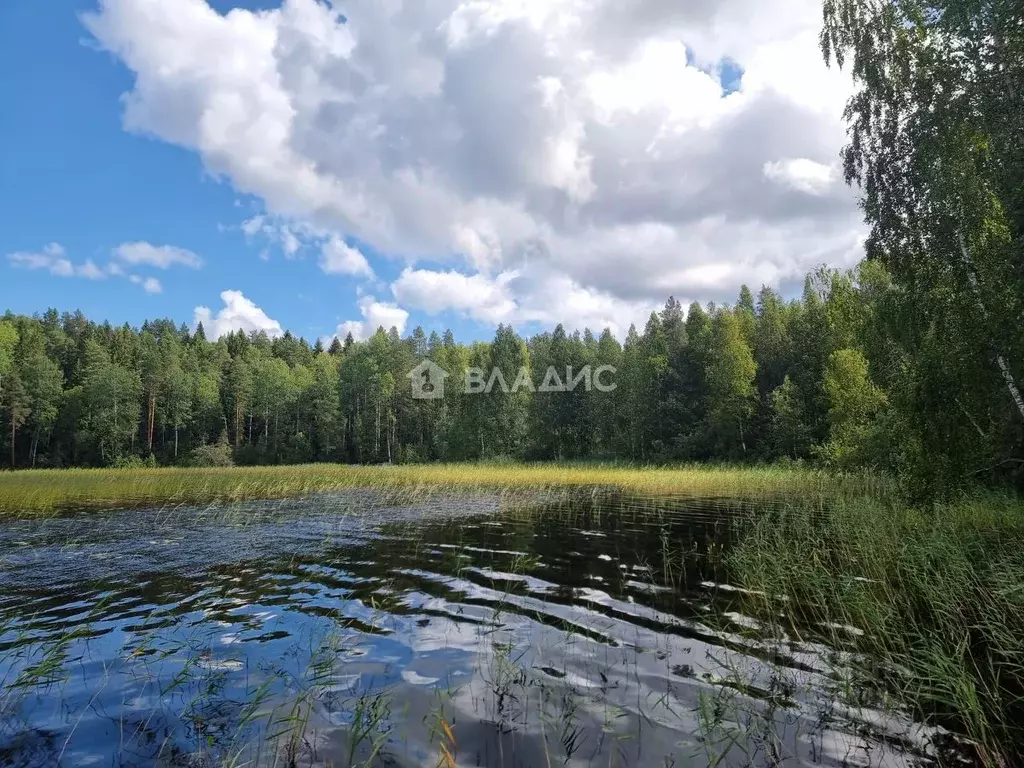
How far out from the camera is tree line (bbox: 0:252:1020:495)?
4075 centimetres

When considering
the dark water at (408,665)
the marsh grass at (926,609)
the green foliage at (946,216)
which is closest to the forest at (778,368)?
the green foliage at (946,216)

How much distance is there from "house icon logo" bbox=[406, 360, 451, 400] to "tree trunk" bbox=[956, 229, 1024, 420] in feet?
210

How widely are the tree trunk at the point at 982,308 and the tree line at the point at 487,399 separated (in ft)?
26.5

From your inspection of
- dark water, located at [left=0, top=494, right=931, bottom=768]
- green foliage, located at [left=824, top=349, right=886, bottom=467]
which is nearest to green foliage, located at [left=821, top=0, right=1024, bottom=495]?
dark water, located at [left=0, top=494, right=931, bottom=768]

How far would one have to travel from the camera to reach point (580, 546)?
495 inches

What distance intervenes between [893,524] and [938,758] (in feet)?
26.9

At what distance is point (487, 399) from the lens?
62094 mm

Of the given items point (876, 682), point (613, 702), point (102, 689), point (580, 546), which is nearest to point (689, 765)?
point (613, 702)

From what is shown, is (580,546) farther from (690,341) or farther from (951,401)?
(690,341)

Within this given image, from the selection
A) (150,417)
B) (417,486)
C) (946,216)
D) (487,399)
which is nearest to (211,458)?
(150,417)

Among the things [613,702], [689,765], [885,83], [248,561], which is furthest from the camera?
[885,83]

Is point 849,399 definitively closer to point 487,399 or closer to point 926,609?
point 926,609

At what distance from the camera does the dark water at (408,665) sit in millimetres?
4207

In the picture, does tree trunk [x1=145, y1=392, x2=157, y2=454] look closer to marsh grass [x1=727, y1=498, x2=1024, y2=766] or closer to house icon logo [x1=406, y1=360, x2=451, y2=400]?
house icon logo [x1=406, y1=360, x2=451, y2=400]
